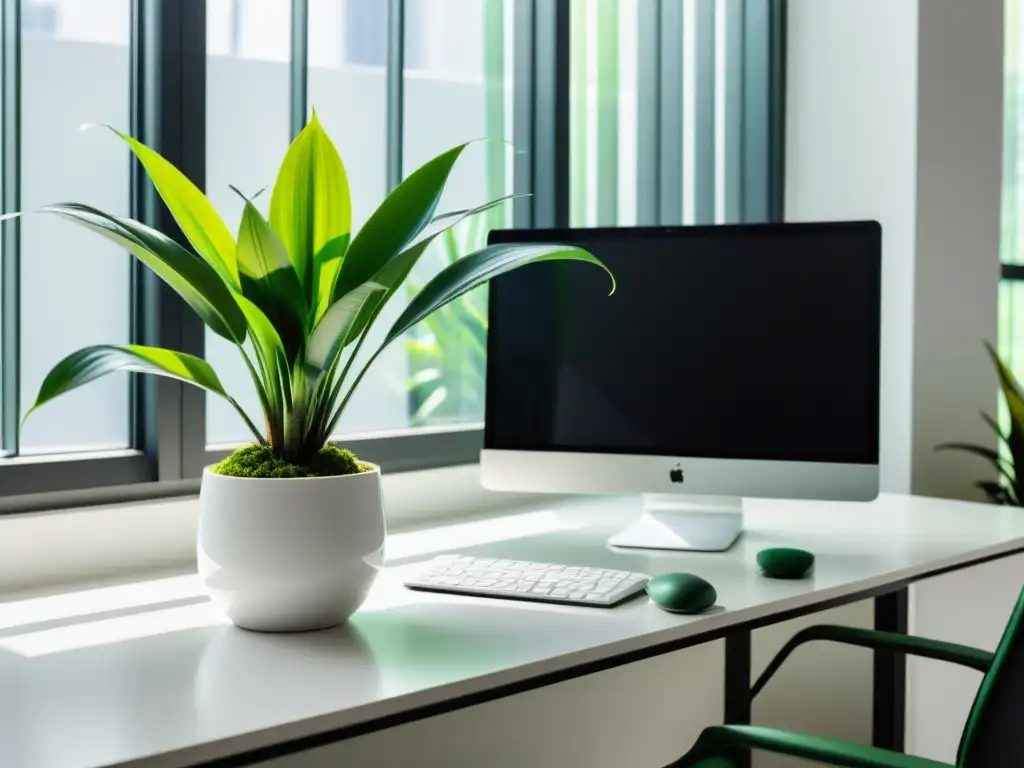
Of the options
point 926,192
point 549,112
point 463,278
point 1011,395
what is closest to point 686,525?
point 463,278

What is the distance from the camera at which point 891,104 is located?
8.77 ft

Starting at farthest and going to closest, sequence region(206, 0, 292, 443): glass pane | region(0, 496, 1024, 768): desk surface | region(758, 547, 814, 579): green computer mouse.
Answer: region(206, 0, 292, 443): glass pane
region(758, 547, 814, 579): green computer mouse
region(0, 496, 1024, 768): desk surface

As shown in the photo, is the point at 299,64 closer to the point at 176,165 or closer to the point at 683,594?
the point at 176,165

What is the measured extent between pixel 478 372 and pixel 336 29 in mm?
738

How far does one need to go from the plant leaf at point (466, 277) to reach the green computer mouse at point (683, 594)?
39 centimetres

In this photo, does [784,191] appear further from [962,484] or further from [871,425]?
[871,425]

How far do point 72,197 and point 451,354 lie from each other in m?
0.86

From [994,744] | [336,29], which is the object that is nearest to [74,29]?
[336,29]

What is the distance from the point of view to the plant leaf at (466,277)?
50.3 inches

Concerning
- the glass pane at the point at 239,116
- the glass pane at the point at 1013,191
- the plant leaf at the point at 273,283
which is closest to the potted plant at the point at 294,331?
the plant leaf at the point at 273,283

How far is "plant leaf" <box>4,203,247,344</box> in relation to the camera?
1.18 m

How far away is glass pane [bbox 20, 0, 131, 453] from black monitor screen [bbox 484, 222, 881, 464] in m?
0.60

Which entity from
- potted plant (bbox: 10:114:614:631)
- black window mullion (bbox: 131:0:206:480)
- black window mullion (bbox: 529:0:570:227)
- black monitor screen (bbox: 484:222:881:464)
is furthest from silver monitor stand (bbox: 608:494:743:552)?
black window mullion (bbox: 529:0:570:227)

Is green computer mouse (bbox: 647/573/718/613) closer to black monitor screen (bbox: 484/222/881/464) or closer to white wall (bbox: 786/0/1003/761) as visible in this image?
black monitor screen (bbox: 484/222/881/464)
